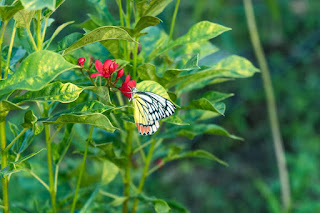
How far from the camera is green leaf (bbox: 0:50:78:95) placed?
615 millimetres

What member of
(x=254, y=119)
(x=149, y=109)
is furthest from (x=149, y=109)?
(x=254, y=119)

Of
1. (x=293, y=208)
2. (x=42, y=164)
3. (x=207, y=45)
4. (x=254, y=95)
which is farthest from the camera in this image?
(x=254, y=95)

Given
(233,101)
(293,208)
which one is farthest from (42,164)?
(233,101)

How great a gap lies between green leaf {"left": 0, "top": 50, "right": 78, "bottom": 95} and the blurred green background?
206cm

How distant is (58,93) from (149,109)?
0.59 ft

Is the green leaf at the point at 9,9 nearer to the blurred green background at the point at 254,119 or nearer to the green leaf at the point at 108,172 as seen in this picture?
the green leaf at the point at 108,172

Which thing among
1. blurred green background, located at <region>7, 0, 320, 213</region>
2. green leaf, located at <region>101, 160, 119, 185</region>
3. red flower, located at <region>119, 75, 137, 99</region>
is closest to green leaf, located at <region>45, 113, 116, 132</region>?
red flower, located at <region>119, 75, 137, 99</region>

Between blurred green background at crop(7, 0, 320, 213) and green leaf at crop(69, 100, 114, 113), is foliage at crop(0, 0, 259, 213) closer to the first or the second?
green leaf at crop(69, 100, 114, 113)

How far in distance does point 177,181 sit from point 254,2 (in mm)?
2248

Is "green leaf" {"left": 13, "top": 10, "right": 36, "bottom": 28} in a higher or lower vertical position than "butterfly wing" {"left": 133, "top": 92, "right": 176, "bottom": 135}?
higher

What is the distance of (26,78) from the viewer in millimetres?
641

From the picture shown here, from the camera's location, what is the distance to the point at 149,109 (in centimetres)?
79

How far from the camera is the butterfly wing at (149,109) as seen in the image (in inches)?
30.5

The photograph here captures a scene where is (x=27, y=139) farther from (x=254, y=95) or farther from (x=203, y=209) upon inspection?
(x=254, y=95)
